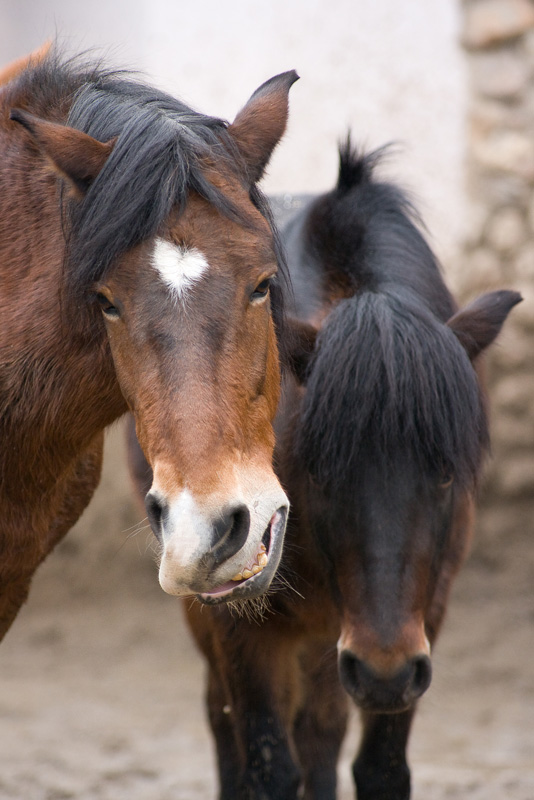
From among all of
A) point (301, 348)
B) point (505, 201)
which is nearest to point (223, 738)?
point (301, 348)

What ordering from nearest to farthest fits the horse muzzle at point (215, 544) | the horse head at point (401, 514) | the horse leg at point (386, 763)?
the horse muzzle at point (215, 544), the horse head at point (401, 514), the horse leg at point (386, 763)

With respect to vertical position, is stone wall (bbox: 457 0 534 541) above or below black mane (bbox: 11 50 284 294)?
below

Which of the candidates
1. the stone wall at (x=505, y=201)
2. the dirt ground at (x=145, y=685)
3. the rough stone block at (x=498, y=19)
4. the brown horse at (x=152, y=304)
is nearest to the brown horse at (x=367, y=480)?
the brown horse at (x=152, y=304)

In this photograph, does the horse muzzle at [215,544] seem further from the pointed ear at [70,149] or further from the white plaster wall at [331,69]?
the white plaster wall at [331,69]

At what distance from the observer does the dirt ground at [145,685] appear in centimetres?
401

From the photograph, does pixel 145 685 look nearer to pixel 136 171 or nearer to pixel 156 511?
pixel 156 511

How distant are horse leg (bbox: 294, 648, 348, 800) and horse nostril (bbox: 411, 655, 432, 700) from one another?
39.9 inches

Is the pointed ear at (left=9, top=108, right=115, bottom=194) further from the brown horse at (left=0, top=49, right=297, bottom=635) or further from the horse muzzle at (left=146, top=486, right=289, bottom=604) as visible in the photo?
the horse muzzle at (left=146, top=486, right=289, bottom=604)

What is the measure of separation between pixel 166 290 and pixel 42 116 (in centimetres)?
73

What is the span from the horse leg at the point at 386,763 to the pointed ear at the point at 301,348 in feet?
3.52

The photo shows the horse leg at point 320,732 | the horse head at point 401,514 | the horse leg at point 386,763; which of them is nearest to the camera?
the horse head at point 401,514

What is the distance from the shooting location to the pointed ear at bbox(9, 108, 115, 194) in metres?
1.90

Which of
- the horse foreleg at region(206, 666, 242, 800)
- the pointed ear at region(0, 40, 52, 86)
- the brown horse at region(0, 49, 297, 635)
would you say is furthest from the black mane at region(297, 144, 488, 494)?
the horse foreleg at region(206, 666, 242, 800)

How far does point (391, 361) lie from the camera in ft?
8.08
